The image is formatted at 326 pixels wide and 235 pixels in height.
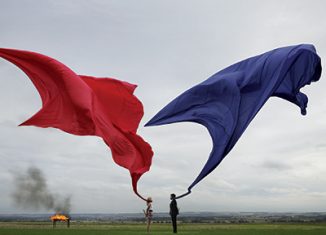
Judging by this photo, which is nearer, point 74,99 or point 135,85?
point 74,99

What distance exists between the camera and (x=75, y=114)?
1516 cm

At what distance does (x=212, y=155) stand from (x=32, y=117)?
19.6 feet

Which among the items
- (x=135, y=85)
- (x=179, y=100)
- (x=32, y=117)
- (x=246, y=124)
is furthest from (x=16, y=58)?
(x=246, y=124)

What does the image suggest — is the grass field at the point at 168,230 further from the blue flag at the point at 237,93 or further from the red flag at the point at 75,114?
the blue flag at the point at 237,93

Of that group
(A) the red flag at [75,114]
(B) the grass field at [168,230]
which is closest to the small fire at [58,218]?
(B) the grass field at [168,230]

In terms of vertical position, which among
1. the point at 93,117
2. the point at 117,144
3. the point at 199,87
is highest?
the point at 199,87

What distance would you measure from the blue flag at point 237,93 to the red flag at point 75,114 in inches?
44.0

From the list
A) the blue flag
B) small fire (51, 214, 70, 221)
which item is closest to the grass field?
small fire (51, 214, 70, 221)

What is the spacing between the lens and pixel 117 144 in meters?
14.9

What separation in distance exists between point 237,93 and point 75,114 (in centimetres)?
557

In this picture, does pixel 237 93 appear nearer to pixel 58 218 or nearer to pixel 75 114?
pixel 75 114

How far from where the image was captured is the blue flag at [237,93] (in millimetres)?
14484

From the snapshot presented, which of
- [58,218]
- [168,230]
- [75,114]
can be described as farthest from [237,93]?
[58,218]

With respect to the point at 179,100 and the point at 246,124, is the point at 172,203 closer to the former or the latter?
the point at 179,100
